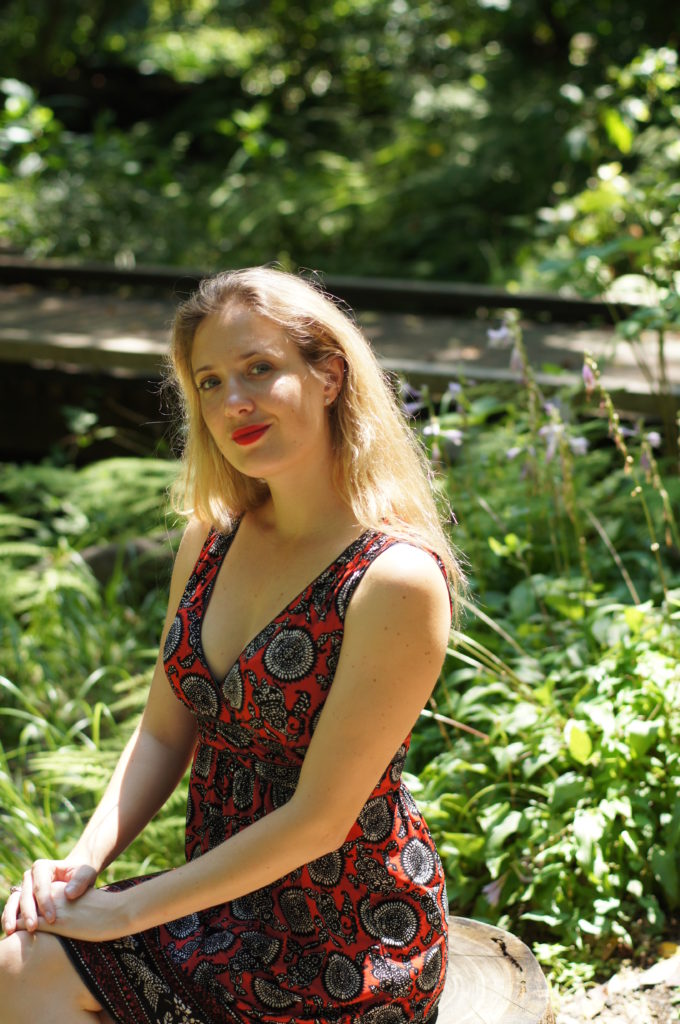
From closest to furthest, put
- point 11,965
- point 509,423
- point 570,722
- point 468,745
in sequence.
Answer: point 11,965 < point 570,722 < point 468,745 < point 509,423

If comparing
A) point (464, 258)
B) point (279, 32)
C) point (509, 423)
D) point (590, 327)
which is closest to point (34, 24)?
point (279, 32)

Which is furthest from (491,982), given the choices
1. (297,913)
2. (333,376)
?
(333,376)

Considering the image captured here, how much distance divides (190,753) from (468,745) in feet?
3.27

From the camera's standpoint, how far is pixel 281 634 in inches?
79.1

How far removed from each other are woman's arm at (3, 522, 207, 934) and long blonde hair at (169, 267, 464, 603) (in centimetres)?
44

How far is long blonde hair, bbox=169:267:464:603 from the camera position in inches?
80.2

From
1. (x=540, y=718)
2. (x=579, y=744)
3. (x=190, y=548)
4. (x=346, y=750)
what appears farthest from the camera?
(x=540, y=718)

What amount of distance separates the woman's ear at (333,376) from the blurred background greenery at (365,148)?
5451 millimetres

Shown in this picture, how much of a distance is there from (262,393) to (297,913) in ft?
3.05

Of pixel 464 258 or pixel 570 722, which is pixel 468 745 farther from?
pixel 464 258

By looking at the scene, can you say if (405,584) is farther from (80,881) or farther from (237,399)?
(80,881)

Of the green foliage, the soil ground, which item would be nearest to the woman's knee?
the green foliage

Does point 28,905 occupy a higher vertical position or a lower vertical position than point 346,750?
lower

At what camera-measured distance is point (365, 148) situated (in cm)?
1186
